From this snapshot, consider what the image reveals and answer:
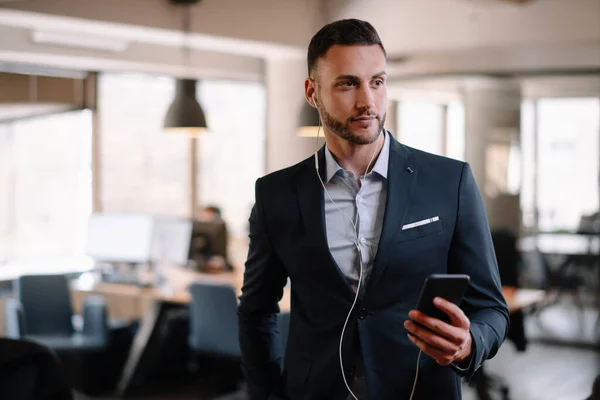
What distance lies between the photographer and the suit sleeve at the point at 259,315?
1.84 meters

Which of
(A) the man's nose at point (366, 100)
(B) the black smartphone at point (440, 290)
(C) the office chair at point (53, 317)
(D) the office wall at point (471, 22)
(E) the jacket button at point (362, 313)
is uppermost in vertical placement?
(D) the office wall at point (471, 22)

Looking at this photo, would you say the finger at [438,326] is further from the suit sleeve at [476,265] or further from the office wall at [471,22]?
the office wall at [471,22]

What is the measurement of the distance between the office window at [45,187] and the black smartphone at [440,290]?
11.1 feet

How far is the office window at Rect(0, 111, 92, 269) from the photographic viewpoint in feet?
14.3

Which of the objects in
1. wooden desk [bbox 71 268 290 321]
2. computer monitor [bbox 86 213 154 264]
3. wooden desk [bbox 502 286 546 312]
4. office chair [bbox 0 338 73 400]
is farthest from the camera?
computer monitor [bbox 86 213 154 264]

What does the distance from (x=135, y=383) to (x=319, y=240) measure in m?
4.58

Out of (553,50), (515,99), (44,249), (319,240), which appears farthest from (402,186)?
(44,249)

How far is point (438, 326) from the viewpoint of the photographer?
136 centimetres

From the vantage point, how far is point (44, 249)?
475 cm

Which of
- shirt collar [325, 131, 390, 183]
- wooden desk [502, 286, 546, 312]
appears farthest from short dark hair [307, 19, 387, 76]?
wooden desk [502, 286, 546, 312]

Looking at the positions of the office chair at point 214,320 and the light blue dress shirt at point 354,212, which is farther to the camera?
the office chair at point 214,320

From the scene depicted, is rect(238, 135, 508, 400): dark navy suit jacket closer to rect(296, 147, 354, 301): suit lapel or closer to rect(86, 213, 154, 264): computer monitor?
rect(296, 147, 354, 301): suit lapel

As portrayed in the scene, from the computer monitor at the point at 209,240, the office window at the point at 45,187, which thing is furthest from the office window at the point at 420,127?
the computer monitor at the point at 209,240

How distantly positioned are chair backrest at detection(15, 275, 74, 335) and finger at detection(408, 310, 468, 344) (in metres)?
3.75
